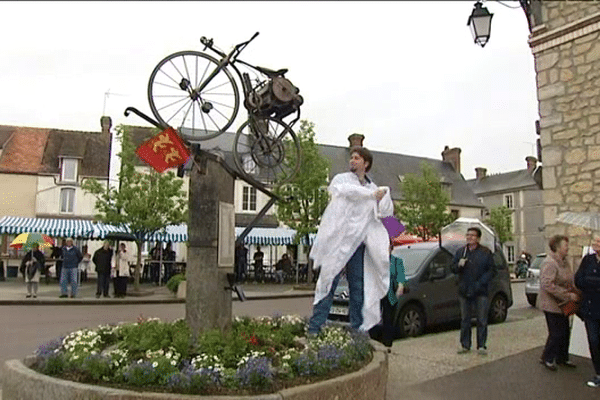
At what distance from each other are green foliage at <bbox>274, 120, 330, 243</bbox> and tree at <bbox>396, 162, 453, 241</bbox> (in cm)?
1106

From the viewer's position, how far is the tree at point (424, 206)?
3603cm

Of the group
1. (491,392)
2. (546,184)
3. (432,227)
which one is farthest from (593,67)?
(432,227)

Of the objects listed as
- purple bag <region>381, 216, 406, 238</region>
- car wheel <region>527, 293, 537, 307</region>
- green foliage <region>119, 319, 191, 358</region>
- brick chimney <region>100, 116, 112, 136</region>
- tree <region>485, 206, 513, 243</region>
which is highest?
brick chimney <region>100, 116, 112, 136</region>

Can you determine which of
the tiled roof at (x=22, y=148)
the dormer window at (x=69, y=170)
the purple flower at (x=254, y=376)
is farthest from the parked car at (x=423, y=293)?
the tiled roof at (x=22, y=148)

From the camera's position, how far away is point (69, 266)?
17.2 metres

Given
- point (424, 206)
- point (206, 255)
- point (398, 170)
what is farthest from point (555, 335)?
point (398, 170)

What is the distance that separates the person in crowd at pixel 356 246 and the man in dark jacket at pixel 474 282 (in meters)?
2.39

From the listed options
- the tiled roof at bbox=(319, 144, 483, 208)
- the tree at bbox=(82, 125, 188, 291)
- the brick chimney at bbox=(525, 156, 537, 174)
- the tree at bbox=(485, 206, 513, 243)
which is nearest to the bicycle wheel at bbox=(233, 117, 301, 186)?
the tree at bbox=(82, 125, 188, 291)

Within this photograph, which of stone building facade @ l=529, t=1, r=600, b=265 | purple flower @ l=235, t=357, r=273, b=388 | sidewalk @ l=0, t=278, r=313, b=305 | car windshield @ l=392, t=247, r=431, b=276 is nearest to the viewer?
purple flower @ l=235, t=357, r=273, b=388

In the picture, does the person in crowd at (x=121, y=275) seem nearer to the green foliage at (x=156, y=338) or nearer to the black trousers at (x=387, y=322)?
the black trousers at (x=387, y=322)

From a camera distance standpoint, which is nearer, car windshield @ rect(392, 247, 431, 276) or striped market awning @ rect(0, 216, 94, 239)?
car windshield @ rect(392, 247, 431, 276)

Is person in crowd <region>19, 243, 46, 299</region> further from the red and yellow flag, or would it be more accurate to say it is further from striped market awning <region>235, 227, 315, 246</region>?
the red and yellow flag

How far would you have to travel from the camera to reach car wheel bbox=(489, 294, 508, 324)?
11905 mm

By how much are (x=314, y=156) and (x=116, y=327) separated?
20.8 m
